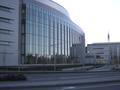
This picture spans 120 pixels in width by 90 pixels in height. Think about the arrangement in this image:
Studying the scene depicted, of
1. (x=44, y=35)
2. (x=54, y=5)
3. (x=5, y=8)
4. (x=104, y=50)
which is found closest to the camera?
(x=5, y=8)

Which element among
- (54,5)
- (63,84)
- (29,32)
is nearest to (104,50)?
(54,5)

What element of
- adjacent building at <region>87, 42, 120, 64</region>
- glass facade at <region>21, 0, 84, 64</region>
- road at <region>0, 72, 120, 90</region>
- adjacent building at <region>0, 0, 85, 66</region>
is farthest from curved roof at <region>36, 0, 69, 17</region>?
adjacent building at <region>87, 42, 120, 64</region>

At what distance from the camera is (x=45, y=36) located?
80062mm

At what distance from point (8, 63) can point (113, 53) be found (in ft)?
381

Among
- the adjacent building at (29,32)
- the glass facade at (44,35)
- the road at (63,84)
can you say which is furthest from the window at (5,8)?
the road at (63,84)

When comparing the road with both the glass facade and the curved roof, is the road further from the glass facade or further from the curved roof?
the curved roof

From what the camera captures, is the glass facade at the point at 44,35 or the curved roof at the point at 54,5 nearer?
the glass facade at the point at 44,35

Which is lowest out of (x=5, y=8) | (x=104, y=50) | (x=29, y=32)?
(x=104, y=50)

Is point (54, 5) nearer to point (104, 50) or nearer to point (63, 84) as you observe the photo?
point (63, 84)

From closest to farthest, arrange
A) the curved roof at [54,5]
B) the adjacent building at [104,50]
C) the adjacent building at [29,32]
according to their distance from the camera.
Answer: the adjacent building at [29,32] < the curved roof at [54,5] < the adjacent building at [104,50]

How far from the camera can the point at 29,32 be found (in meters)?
73.4

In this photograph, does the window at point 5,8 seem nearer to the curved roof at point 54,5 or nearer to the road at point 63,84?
the curved roof at point 54,5

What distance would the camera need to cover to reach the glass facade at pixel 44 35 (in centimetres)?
7325

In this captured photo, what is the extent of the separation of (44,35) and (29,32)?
7.12 meters
